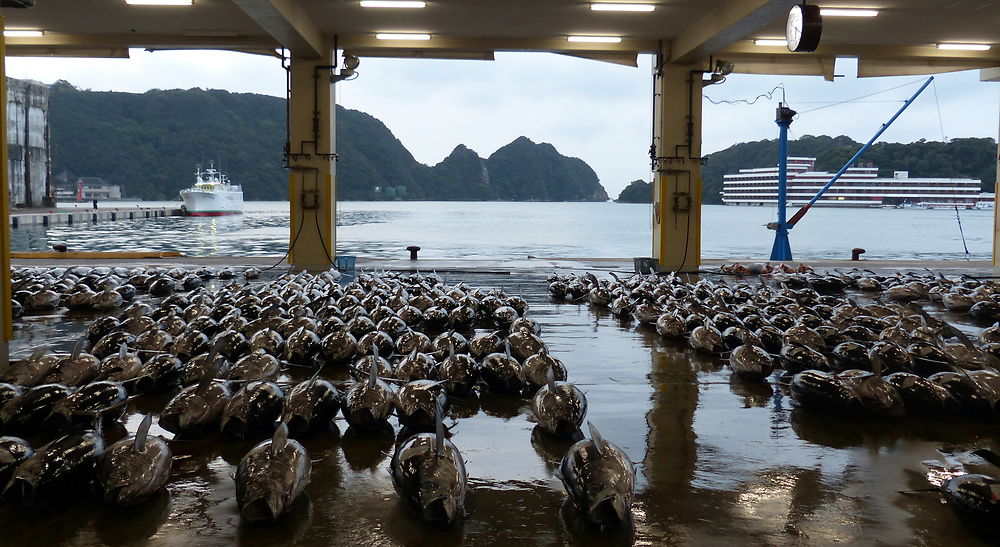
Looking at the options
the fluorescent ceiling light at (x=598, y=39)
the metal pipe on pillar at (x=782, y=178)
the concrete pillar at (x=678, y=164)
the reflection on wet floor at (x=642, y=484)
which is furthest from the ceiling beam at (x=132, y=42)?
the metal pipe on pillar at (x=782, y=178)

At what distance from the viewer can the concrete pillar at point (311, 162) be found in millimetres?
14750

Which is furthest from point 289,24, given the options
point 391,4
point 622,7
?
point 622,7

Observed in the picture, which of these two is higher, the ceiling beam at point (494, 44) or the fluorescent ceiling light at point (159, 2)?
the ceiling beam at point (494, 44)

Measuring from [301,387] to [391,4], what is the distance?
384 inches

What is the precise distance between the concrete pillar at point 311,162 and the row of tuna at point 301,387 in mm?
7547

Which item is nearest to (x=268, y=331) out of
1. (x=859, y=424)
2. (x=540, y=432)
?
(x=540, y=432)

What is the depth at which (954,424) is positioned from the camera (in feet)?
14.8

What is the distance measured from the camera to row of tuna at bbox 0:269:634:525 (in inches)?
123

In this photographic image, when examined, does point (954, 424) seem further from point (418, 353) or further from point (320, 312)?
point (320, 312)

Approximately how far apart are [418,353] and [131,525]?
2.36 m

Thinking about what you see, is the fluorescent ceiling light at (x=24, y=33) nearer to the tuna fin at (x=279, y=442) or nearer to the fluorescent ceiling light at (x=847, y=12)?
the fluorescent ceiling light at (x=847, y=12)

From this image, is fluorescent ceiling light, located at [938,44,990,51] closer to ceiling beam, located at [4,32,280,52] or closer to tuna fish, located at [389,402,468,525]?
ceiling beam, located at [4,32,280,52]

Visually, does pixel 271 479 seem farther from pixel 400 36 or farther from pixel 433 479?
pixel 400 36

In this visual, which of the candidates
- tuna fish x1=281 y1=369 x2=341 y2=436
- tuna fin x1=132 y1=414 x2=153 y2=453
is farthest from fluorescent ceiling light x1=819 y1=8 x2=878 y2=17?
tuna fin x1=132 y1=414 x2=153 y2=453
